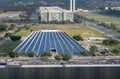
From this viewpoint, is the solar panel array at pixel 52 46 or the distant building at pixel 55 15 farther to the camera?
the distant building at pixel 55 15

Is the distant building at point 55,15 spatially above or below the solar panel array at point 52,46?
below

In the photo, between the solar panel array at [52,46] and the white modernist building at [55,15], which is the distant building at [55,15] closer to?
the white modernist building at [55,15]

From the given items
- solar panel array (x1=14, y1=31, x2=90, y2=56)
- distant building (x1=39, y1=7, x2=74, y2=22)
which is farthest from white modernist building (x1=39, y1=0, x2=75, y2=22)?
solar panel array (x1=14, y1=31, x2=90, y2=56)

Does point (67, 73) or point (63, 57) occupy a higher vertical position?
point (67, 73)

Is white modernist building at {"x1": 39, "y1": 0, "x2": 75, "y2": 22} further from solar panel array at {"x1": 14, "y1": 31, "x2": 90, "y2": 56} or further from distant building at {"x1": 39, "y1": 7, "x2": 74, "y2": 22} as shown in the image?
solar panel array at {"x1": 14, "y1": 31, "x2": 90, "y2": 56}

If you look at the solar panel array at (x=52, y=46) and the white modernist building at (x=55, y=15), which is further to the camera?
the white modernist building at (x=55, y=15)

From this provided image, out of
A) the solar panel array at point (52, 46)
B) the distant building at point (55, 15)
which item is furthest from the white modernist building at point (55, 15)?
the solar panel array at point (52, 46)

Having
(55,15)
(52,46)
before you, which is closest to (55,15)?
(55,15)

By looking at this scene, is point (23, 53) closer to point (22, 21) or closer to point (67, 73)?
point (67, 73)

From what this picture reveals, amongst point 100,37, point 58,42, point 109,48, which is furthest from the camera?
point 100,37

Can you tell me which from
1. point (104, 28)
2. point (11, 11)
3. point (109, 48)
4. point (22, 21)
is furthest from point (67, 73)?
point (11, 11)

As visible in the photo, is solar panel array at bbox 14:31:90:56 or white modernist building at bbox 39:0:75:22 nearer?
solar panel array at bbox 14:31:90:56
